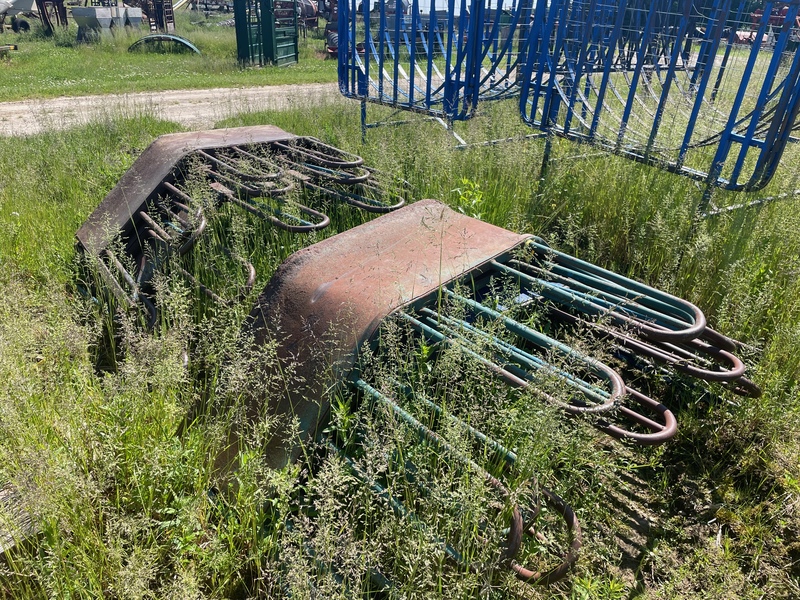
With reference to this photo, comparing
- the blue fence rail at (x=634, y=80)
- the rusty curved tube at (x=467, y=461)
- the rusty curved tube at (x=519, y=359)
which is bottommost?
the rusty curved tube at (x=467, y=461)

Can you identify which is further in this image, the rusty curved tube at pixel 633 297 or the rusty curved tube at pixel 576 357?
the rusty curved tube at pixel 633 297

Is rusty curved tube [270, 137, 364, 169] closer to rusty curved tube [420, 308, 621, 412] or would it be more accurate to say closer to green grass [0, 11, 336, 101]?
rusty curved tube [420, 308, 621, 412]

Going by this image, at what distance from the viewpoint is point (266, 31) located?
1580 cm

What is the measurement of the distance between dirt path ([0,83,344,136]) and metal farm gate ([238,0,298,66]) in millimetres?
3681

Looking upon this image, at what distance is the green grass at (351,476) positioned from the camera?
1.72m

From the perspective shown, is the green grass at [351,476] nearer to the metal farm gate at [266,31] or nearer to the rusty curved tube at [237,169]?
the rusty curved tube at [237,169]

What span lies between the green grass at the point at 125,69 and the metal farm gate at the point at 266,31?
0.46 m

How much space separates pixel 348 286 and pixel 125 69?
15579 millimetres

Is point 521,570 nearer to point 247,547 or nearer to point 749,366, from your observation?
point 247,547

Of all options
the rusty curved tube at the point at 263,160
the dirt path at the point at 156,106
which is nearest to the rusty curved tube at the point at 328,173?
the rusty curved tube at the point at 263,160

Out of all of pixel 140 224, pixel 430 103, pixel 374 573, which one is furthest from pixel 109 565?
pixel 430 103

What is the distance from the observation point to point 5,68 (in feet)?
47.7

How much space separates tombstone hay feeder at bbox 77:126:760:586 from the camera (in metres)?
1.88

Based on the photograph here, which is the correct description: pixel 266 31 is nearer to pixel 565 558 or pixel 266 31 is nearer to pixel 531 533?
pixel 531 533
